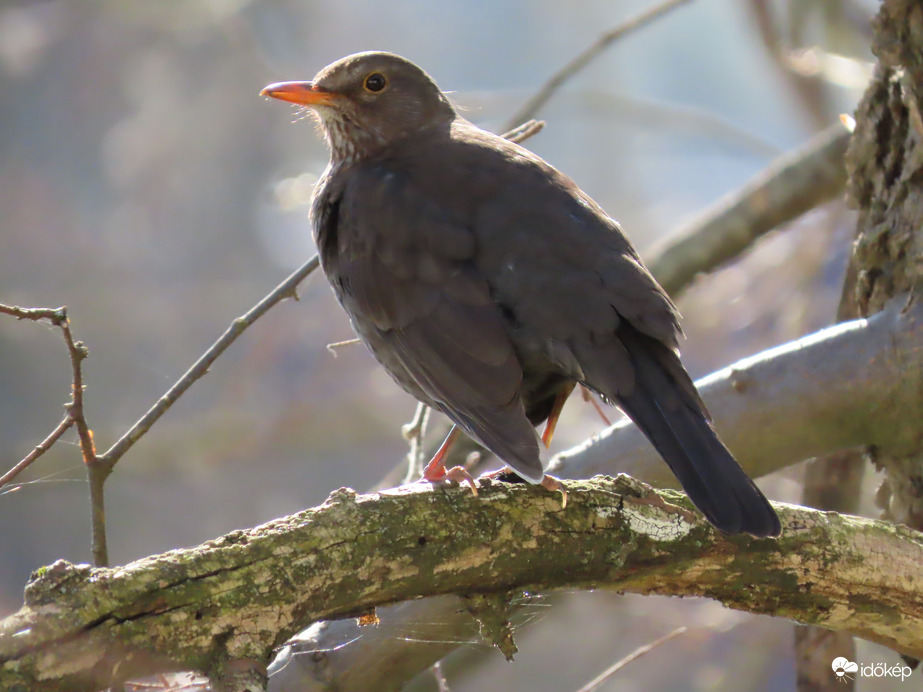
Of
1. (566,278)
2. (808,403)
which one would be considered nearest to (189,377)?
(566,278)

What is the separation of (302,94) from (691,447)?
189 centimetres

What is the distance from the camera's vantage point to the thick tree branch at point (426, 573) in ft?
6.25

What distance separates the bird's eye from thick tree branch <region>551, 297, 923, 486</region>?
145cm

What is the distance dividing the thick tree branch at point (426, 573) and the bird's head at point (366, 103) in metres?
1.60

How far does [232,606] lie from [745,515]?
45.2 inches

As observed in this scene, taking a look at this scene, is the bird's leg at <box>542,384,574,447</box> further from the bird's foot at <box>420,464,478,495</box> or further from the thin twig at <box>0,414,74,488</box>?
the thin twig at <box>0,414,74,488</box>

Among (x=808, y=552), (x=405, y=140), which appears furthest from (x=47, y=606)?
(x=405, y=140)

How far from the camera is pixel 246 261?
729 cm

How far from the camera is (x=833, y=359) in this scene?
3406 mm

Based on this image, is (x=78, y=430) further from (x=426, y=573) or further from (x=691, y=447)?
(x=691, y=447)

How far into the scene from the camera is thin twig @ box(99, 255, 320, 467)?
2.47 m

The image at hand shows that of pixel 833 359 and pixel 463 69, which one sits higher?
pixel 463 69

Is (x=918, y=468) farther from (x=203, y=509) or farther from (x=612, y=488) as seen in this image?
(x=203, y=509)

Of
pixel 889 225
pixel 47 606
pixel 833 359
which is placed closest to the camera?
pixel 47 606
